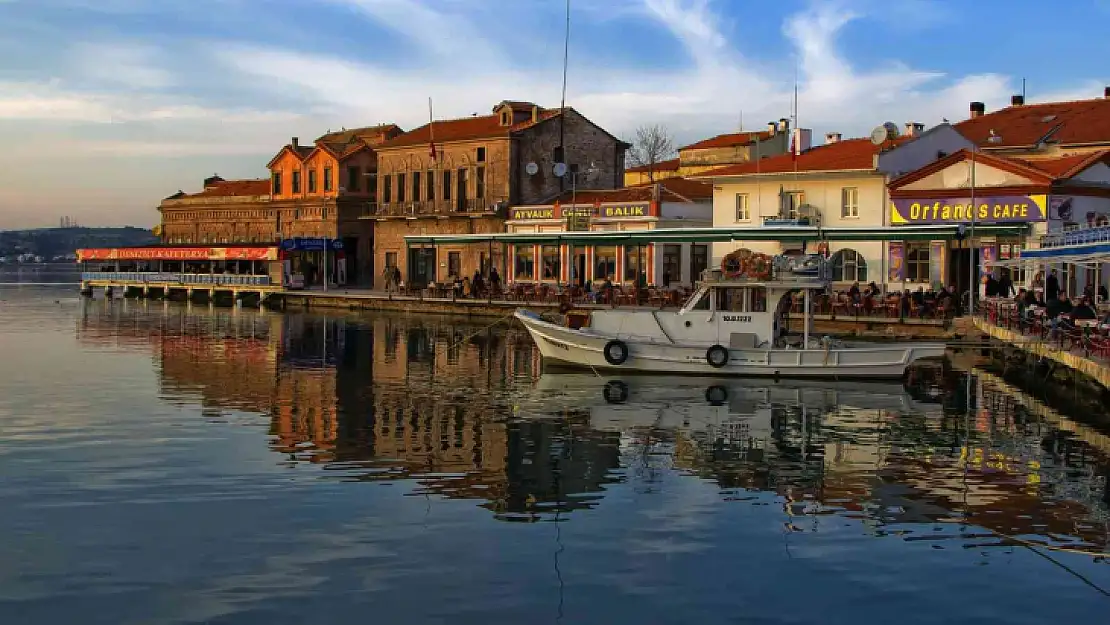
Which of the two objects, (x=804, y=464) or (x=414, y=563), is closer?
(x=414, y=563)

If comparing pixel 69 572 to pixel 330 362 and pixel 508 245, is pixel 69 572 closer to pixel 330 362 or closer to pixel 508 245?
pixel 330 362

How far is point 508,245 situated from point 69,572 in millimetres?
54231

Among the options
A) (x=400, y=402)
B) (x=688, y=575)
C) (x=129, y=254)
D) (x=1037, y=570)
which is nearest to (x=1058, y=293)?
(x=400, y=402)

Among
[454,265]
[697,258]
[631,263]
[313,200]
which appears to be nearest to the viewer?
[697,258]

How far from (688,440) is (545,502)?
22.3ft

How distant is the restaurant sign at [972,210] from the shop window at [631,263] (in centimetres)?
1356

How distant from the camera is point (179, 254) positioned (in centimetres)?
9056

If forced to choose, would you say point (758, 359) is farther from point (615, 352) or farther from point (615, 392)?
point (615, 392)

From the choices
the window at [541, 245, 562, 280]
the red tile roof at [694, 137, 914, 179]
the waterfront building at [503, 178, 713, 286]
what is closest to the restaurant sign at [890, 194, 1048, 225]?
the red tile roof at [694, 137, 914, 179]

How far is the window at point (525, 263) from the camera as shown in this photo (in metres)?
67.3

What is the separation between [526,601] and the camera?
14336 mm

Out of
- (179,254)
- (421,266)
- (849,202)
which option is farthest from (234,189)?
(849,202)

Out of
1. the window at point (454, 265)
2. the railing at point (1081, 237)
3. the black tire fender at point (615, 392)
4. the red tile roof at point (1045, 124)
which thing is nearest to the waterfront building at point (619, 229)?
the window at point (454, 265)

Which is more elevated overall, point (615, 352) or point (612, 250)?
point (612, 250)
